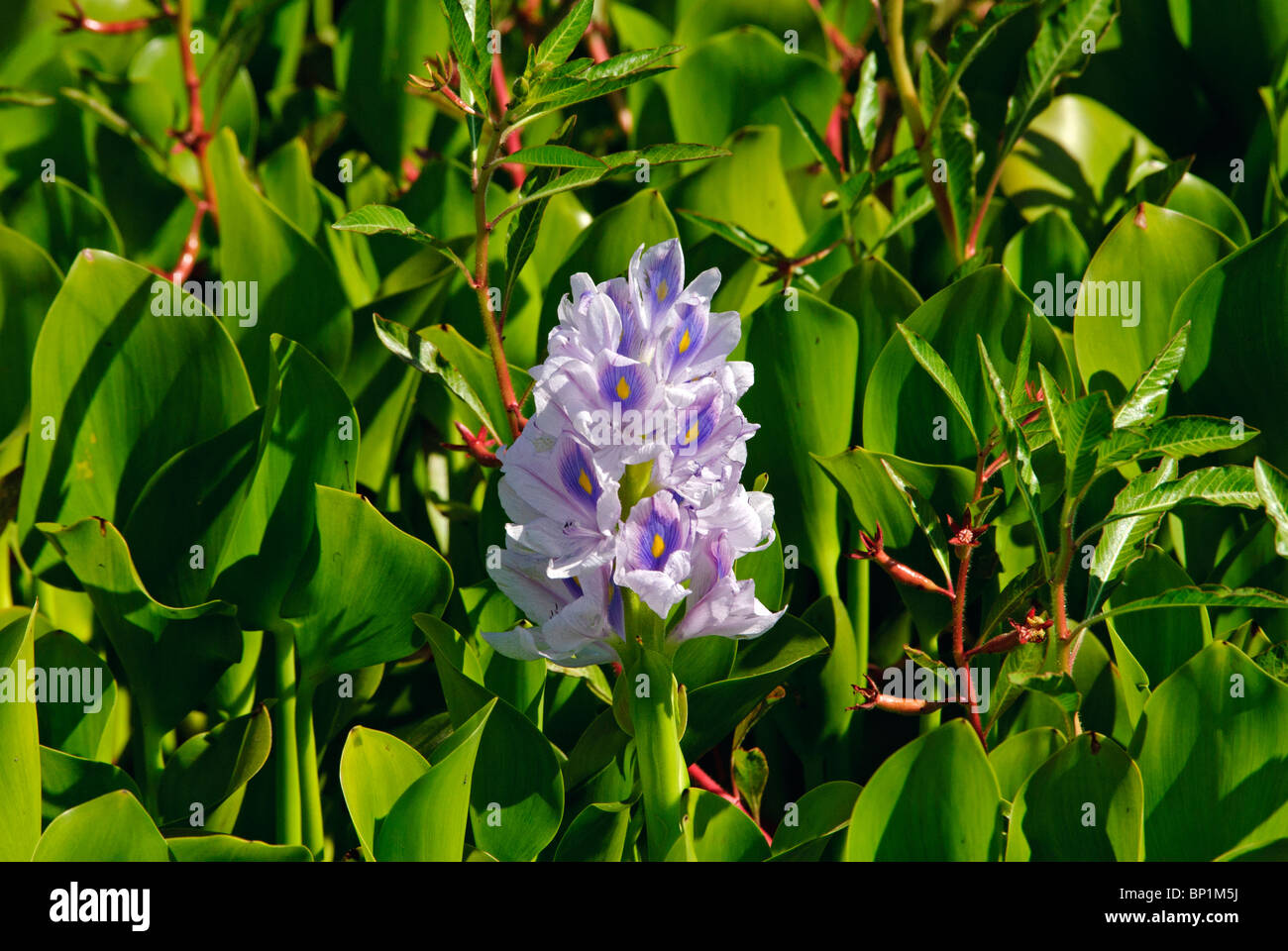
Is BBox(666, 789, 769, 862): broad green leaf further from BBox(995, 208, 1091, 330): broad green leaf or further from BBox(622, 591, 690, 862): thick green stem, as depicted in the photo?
BBox(995, 208, 1091, 330): broad green leaf

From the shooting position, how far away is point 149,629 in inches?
42.1

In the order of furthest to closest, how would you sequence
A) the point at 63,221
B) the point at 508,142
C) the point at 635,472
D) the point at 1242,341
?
1. the point at 508,142
2. the point at 63,221
3. the point at 1242,341
4. the point at 635,472

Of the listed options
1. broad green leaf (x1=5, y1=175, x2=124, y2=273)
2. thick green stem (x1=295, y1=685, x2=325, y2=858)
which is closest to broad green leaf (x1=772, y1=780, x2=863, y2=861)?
thick green stem (x1=295, y1=685, x2=325, y2=858)

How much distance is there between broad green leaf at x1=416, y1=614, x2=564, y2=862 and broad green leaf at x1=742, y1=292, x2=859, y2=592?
1.22 feet

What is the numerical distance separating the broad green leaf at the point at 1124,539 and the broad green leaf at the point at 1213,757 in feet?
0.31

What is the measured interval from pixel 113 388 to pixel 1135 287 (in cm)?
105

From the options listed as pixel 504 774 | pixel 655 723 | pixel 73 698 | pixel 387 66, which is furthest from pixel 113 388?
pixel 387 66

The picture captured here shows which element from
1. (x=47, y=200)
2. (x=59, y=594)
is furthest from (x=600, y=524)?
(x=47, y=200)

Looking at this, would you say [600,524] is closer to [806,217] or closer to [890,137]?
[806,217]

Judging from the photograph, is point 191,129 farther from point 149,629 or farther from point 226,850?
point 226,850

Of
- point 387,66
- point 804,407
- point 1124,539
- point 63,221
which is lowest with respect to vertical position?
point 1124,539

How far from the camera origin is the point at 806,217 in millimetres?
1562

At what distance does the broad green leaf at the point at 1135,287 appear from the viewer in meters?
1.15

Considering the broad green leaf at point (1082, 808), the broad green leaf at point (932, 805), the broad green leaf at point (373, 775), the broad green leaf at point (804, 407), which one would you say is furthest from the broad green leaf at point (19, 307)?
the broad green leaf at point (1082, 808)
